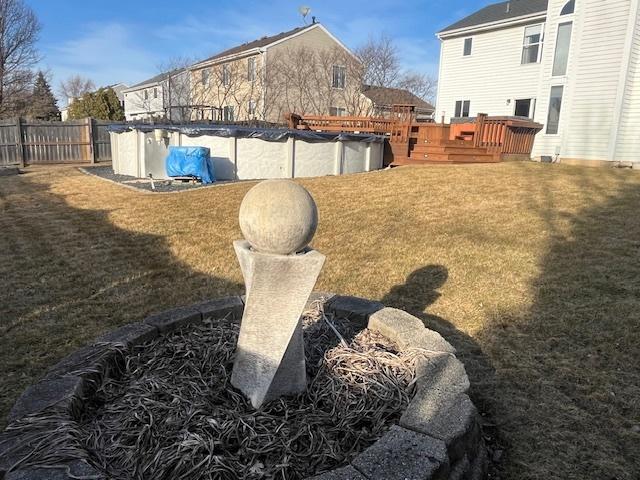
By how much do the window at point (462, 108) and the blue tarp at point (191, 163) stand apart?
1264 cm

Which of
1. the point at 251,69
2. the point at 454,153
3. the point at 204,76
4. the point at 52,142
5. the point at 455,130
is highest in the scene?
the point at 251,69

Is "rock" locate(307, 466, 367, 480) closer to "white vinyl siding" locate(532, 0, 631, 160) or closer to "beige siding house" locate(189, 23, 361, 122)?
"white vinyl siding" locate(532, 0, 631, 160)

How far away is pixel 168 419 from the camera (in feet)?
7.08

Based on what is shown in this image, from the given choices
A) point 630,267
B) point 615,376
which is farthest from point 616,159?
point 615,376

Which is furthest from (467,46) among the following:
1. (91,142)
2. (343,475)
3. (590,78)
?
(343,475)

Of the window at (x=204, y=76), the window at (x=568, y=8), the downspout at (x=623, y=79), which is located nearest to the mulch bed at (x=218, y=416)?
the downspout at (x=623, y=79)

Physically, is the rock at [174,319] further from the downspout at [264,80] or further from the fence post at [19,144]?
the downspout at [264,80]

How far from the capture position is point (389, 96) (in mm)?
32406

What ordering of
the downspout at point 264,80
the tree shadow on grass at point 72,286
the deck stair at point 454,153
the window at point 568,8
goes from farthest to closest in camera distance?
the downspout at point 264,80, the window at point 568,8, the deck stair at point 454,153, the tree shadow on grass at point 72,286

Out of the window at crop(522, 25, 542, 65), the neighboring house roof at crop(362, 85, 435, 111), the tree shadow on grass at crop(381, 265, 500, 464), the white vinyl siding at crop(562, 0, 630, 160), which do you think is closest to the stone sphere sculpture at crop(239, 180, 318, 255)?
the tree shadow on grass at crop(381, 265, 500, 464)

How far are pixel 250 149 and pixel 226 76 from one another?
20128 millimetres

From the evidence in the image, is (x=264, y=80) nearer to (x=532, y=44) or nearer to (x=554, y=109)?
(x=532, y=44)

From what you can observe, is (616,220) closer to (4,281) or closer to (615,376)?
(615,376)

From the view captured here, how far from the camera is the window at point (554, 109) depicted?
48.5 feet
